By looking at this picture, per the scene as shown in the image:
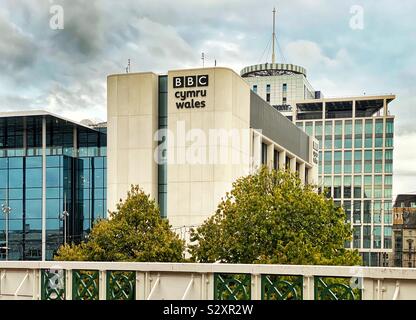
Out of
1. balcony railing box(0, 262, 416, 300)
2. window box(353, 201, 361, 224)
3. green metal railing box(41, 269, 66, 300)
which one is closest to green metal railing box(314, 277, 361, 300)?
balcony railing box(0, 262, 416, 300)

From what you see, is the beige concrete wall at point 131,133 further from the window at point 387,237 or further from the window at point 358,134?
the window at point 387,237

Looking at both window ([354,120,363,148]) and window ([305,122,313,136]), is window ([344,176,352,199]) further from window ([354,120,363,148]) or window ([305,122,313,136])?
window ([305,122,313,136])

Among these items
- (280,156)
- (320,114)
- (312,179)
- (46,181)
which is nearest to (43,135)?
(46,181)

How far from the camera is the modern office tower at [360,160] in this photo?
116 m

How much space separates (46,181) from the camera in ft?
181

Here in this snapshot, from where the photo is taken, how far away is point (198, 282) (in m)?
10.5

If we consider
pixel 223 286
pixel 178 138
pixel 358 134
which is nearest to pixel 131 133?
pixel 178 138

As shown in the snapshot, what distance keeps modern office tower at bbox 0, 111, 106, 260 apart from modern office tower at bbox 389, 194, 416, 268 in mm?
75369

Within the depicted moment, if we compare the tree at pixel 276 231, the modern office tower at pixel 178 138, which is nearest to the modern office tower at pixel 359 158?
the modern office tower at pixel 178 138

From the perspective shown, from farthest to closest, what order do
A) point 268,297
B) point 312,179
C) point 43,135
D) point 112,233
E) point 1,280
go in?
point 312,179
point 43,135
point 112,233
point 1,280
point 268,297

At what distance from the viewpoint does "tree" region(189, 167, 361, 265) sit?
1043 inches

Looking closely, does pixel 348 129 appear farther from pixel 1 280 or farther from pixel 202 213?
pixel 1 280

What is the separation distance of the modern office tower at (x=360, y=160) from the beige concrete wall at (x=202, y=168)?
78.1 meters
